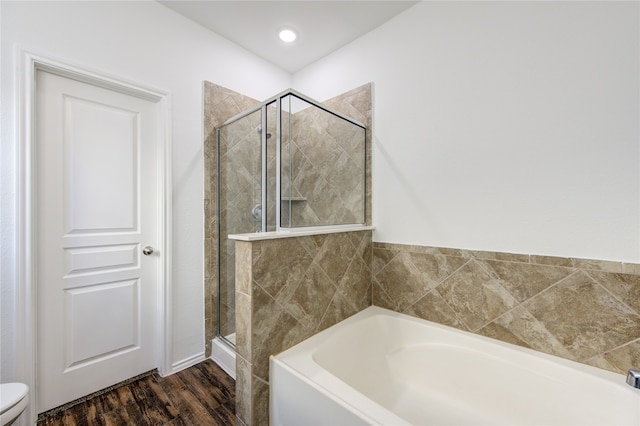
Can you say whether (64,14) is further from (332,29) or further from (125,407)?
(125,407)

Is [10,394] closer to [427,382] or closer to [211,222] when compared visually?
[211,222]

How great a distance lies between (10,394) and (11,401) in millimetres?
58

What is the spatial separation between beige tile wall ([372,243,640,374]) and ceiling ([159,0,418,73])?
179cm

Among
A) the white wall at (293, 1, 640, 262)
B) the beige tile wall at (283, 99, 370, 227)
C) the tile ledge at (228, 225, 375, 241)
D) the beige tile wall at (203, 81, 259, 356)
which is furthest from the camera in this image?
the beige tile wall at (203, 81, 259, 356)

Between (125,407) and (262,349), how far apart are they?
3.45ft

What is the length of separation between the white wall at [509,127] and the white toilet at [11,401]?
2.15m

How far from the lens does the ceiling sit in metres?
1.83

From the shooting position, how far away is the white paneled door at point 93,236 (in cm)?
149

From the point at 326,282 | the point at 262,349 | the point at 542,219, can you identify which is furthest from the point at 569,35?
the point at 262,349

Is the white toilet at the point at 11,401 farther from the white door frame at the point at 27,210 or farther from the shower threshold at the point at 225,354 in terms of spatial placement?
the shower threshold at the point at 225,354

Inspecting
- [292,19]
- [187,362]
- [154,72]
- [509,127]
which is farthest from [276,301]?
A: [292,19]

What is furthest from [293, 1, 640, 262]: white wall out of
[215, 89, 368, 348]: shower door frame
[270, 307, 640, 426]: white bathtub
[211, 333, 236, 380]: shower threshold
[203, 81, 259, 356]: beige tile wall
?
[211, 333, 236, 380]: shower threshold

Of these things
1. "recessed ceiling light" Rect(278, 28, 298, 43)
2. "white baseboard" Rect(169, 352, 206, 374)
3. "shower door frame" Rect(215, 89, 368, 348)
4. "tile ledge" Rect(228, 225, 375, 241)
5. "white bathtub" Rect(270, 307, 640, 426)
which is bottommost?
"white baseboard" Rect(169, 352, 206, 374)

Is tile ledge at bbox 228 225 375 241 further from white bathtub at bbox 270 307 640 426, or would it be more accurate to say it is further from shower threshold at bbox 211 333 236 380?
shower threshold at bbox 211 333 236 380
